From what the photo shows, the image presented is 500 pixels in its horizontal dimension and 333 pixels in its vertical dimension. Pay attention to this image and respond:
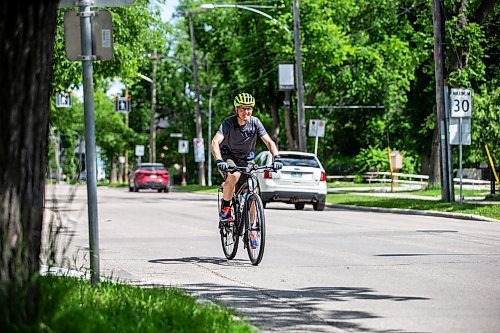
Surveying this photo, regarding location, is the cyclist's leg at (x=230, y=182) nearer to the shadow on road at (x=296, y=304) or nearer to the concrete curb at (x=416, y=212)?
the shadow on road at (x=296, y=304)

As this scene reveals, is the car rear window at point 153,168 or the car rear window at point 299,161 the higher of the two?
the car rear window at point 299,161

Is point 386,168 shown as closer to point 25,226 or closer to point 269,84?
point 269,84

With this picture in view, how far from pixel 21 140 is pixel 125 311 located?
1.75 metres

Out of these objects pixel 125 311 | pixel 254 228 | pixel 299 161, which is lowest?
pixel 125 311

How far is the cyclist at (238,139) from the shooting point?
12.6 metres

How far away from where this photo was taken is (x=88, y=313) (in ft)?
23.7

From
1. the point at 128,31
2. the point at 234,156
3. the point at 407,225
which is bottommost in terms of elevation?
the point at 407,225

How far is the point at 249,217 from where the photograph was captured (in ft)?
40.9

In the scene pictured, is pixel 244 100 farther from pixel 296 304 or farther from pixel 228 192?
pixel 296 304

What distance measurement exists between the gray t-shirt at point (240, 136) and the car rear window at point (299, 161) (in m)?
16.1

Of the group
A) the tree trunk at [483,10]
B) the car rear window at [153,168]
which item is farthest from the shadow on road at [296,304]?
the car rear window at [153,168]

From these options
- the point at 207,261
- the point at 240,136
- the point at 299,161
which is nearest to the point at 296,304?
the point at 240,136

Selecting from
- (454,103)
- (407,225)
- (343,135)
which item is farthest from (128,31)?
(343,135)

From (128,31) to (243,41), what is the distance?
22930 millimetres
